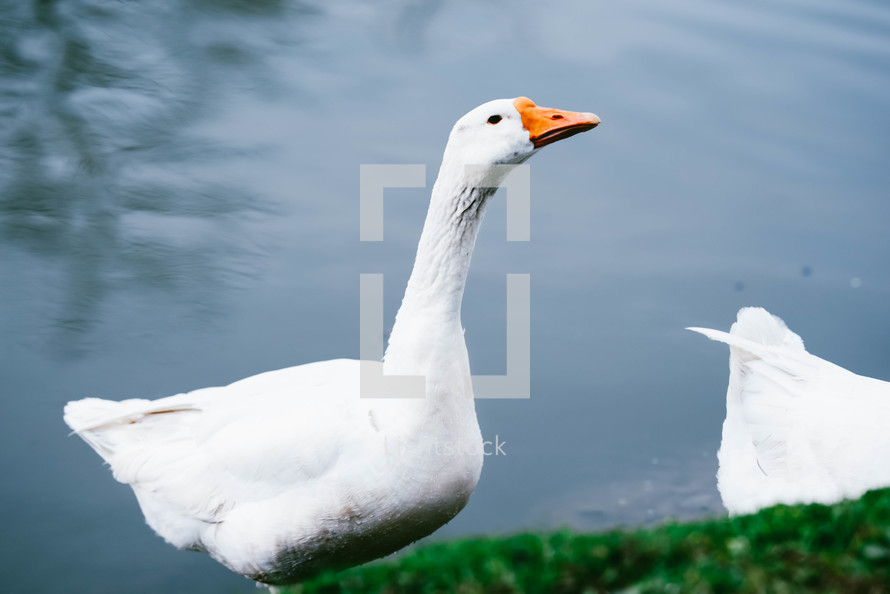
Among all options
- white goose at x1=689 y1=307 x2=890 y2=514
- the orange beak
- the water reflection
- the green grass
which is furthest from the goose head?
the water reflection

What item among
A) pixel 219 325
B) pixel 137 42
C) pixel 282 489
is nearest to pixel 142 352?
pixel 219 325

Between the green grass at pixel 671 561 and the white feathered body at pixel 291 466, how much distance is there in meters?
0.77

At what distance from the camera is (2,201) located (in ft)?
25.2

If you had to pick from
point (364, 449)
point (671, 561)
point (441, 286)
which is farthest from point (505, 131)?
point (671, 561)

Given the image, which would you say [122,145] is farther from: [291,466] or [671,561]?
[671,561]

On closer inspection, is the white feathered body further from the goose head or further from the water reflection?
the water reflection

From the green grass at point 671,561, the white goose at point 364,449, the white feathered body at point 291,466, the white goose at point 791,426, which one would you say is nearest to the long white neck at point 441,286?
the white goose at point 364,449

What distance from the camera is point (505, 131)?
3.45m

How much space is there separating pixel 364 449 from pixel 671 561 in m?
1.50

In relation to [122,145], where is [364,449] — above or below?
below

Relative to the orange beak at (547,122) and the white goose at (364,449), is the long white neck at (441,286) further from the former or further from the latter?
the orange beak at (547,122)

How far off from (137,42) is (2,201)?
3.43 metres

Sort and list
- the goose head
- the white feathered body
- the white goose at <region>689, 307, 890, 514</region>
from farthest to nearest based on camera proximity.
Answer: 1. the white goose at <region>689, 307, 890, 514</region>
2. the goose head
3. the white feathered body

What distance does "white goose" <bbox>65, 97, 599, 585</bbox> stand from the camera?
10.9 feet
